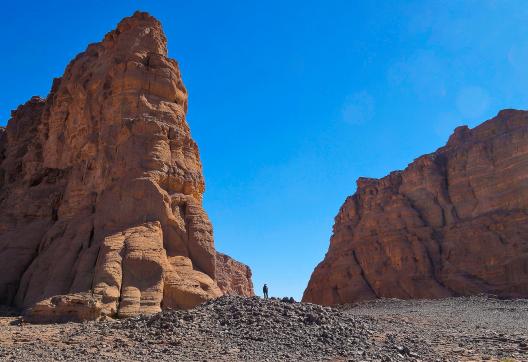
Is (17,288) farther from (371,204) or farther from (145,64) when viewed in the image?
(371,204)

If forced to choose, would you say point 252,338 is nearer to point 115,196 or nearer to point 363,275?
point 115,196

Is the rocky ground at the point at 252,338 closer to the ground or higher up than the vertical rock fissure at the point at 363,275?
closer to the ground

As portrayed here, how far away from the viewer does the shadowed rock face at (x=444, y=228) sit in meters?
51.2

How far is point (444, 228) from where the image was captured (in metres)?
58.4

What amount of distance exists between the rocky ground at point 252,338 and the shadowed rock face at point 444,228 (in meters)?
33.3

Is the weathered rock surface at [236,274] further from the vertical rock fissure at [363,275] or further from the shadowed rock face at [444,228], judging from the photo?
the vertical rock fissure at [363,275]

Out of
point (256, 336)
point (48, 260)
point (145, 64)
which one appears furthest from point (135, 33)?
point (256, 336)

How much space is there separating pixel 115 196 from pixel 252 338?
11.3 meters

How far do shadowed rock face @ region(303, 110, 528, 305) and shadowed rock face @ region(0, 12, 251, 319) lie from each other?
3442cm

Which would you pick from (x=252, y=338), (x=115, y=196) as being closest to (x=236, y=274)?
(x=115, y=196)

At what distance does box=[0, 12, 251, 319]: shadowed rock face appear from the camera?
2186 centimetres

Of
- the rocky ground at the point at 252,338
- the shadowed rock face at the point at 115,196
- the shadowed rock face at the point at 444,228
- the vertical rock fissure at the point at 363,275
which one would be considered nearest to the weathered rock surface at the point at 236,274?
the shadowed rock face at the point at 444,228

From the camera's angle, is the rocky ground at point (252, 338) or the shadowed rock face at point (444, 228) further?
the shadowed rock face at point (444, 228)

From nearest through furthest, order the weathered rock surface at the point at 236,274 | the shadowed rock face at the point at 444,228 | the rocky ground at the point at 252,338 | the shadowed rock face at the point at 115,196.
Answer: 1. the rocky ground at the point at 252,338
2. the shadowed rock face at the point at 115,196
3. the shadowed rock face at the point at 444,228
4. the weathered rock surface at the point at 236,274
